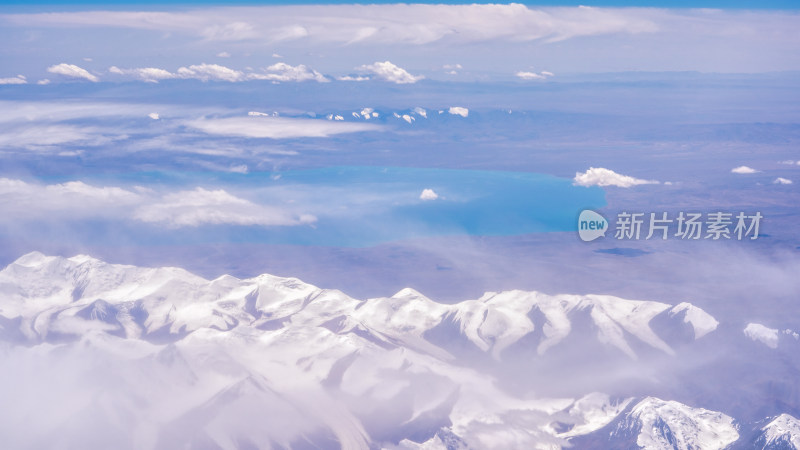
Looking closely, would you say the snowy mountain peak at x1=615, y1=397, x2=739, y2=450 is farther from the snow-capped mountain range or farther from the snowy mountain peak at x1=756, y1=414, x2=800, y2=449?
the snowy mountain peak at x1=756, y1=414, x2=800, y2=449

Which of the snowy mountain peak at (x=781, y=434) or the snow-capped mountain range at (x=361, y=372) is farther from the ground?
the snowy mountain peak at (x=781, y=434)

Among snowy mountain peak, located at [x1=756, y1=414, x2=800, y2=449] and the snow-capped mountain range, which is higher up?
snowy mountain peak, located at [x1=756, y1=414, x2=800, y2=449]

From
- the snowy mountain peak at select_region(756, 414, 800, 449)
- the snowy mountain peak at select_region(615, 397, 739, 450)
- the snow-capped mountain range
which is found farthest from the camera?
the snow-capped mountain range

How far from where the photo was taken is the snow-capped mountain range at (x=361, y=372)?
50.3 meters

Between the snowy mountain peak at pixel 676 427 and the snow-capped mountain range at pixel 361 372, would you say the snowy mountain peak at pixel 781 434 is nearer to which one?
the snow-capped mountain range at pixel 361 372

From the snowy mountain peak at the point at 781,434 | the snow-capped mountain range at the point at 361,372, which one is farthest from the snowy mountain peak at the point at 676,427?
the snowy mountain peak at the point at 781,434

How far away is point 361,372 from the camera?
5803 centimetres

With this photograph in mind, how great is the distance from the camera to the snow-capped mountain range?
50.3 metres

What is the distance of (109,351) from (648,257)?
77.9 metres


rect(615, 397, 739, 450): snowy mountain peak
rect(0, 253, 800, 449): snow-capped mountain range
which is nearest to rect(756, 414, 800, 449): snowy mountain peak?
rect(0, 253, 800, 449): snow-capped mountain range

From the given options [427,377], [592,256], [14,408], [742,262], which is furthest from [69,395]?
[742,262]

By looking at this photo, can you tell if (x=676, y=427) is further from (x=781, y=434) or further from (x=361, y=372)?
(x=361, y=372)

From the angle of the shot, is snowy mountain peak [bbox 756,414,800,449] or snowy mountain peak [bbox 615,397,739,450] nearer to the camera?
snowy mountain peak [bbox 756,414,800,449]

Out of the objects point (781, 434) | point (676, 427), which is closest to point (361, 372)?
point (676, 427)
